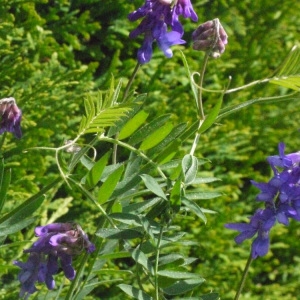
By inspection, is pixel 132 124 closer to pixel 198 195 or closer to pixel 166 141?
pixel 166 141

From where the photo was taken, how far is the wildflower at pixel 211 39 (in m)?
1.38

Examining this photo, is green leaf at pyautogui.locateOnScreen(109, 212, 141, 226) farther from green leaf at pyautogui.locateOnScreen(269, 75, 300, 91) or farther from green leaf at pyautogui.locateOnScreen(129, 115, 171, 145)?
green leaf at pyautogui.locateOnScreen(269, 75, 300, 91)

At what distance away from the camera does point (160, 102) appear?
267cm

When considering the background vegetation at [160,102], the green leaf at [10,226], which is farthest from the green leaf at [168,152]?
the background vegetation at [160,102]

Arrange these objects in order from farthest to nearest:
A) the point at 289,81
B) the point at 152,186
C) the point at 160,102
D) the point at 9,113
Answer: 1. the point at 160,102
2. the point at 9,113
3. the point at 289,81
4. the point at 152,186

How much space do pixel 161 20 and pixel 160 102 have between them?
1307 millimetres

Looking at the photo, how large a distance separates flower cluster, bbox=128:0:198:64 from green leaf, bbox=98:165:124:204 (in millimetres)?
234

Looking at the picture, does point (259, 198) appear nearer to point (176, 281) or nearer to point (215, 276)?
point (176, 281)

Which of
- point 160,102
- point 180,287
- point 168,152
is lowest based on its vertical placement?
point 160,102

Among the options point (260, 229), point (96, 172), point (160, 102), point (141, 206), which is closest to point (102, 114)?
point (96, 172)

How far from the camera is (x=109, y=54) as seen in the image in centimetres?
285

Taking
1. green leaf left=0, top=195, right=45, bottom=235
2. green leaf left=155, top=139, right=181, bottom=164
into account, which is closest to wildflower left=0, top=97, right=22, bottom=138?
green leaf left=0, top=195, right=45, bottom=235

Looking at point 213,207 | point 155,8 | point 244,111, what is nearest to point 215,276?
point 213,207

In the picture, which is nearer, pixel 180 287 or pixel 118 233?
pixel 118 233
